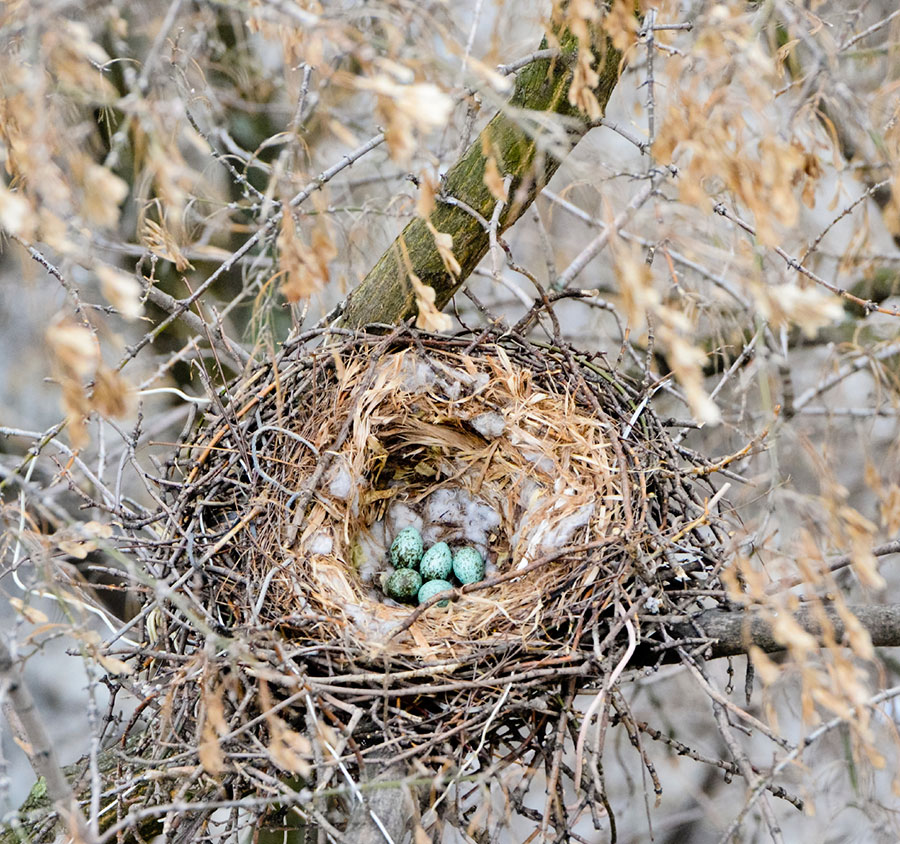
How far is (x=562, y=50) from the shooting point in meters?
2.10

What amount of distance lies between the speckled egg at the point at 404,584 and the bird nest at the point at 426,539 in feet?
0.30

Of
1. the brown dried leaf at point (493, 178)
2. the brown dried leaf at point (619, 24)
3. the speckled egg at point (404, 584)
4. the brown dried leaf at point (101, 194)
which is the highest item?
the brown dried leaf at point (619, 24)

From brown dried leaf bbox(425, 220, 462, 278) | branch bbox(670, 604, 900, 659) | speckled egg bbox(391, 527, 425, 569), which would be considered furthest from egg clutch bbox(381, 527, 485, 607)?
brown dried leaf bbox(425, 220, 462, 278)

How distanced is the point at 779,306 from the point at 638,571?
927mm

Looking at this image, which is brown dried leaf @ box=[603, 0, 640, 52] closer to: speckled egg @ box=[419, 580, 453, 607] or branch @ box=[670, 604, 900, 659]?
branch @ box=[670, 604, 900, 659]

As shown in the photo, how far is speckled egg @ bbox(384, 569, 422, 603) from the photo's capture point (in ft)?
8.15

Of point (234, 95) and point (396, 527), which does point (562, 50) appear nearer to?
point (396, 527)

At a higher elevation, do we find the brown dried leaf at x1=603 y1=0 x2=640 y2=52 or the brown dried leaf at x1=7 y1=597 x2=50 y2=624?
the brown dried leaf at x1=603 y1=0 x2=640 y2=52

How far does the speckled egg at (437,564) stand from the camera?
251cm

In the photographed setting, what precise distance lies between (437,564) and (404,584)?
11cm

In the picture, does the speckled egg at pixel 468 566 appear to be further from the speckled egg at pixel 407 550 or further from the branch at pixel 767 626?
the branch at pixel 767 626

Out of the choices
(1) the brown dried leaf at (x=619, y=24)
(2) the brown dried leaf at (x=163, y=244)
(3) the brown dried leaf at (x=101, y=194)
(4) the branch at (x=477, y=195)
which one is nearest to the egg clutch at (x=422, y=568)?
(4) the branch at (x=477, y=195)

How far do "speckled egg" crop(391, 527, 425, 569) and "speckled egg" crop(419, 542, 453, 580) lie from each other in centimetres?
3

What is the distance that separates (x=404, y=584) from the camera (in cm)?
248
